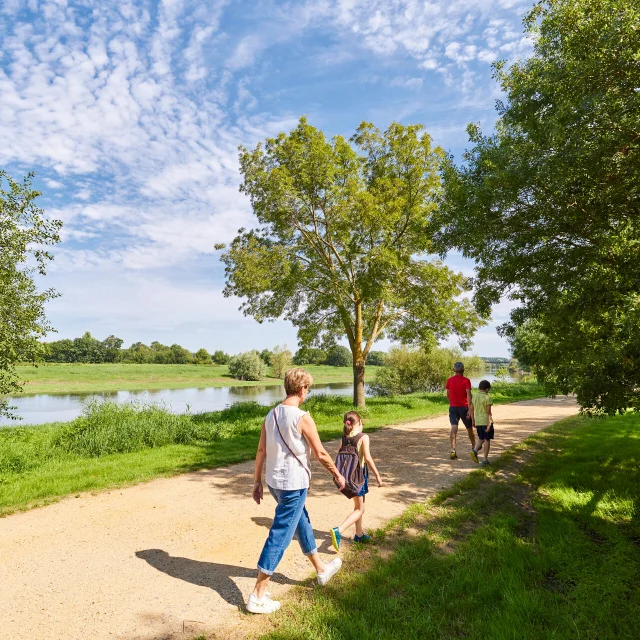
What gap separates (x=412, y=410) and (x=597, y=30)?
14.9m

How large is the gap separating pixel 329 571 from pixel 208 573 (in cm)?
122

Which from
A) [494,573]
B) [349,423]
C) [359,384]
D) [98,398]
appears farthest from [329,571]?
[359,384]

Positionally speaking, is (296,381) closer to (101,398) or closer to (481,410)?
(481,410)

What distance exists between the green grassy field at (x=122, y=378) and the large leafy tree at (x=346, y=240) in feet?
90.8

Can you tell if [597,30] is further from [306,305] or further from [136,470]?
[306,305]

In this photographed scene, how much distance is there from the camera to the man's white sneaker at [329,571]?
12.5ft

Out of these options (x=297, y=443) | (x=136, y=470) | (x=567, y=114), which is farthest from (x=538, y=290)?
(x=136, y=470)

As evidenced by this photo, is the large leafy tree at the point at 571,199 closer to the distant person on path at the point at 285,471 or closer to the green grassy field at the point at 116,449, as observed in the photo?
the distant person on path at the point at 285,471

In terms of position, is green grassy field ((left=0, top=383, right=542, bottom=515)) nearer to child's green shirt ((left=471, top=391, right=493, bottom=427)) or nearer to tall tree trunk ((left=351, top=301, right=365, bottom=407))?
tall tree trunk ((left=351, top=301, right=365, bottom=407))

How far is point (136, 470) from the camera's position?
791 centimetres

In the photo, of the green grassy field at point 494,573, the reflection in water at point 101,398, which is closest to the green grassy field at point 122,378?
the reflection in water at point 101,398

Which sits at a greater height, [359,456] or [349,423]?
[349,423]

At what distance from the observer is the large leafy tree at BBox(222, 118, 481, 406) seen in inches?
633

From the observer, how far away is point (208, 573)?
161 inches
